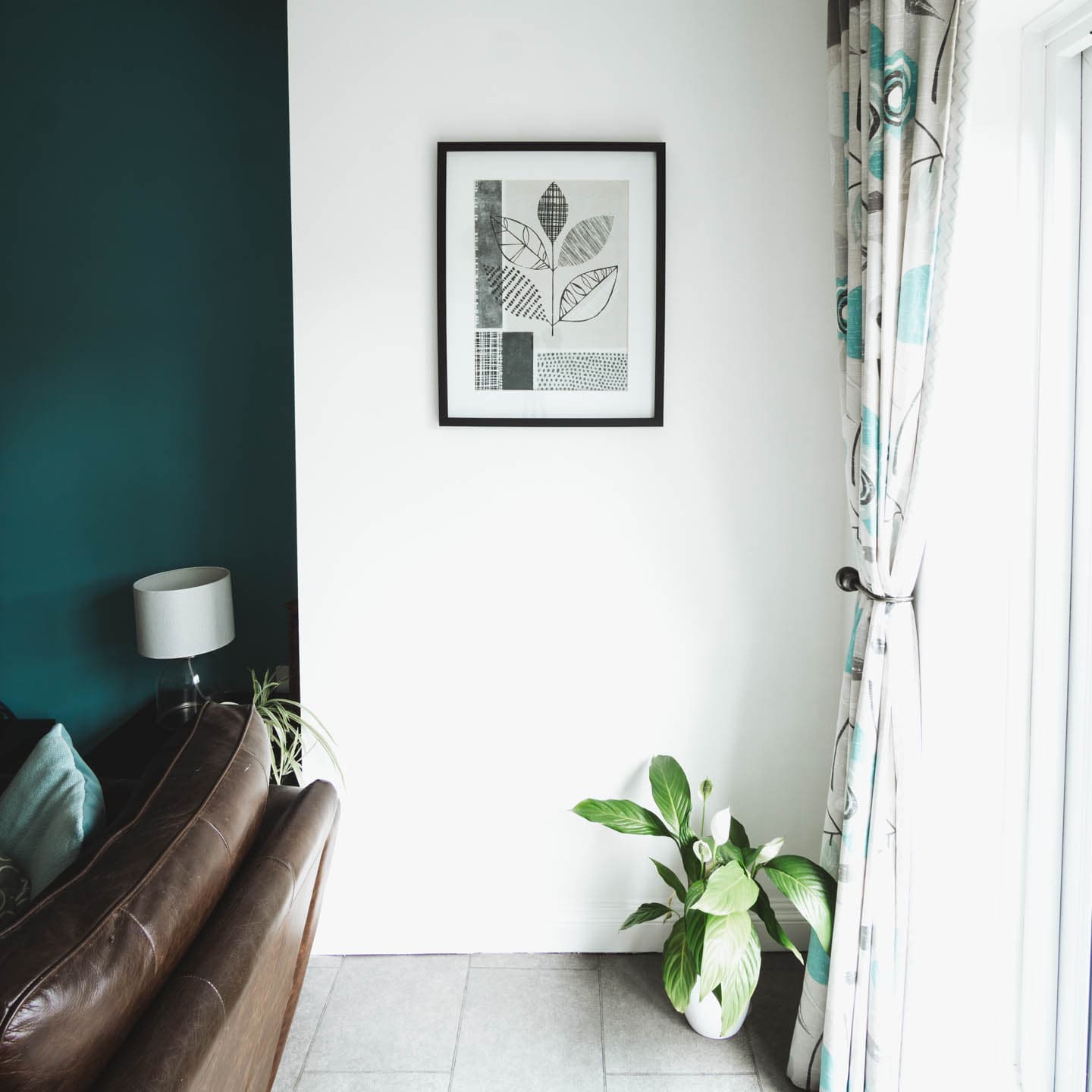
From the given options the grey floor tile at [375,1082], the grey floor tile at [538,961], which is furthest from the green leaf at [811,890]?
the grey floor tile at [375,1082]

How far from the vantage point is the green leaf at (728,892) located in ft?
5.23

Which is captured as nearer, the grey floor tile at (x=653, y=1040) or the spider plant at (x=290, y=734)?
the grey floor tile at (x=653, y=1040)

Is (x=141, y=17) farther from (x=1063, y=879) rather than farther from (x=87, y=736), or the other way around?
(x=1063, y=879)

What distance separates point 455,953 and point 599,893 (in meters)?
0.41

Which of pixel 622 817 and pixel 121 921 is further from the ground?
pixel 121 921

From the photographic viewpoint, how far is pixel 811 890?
1651mm

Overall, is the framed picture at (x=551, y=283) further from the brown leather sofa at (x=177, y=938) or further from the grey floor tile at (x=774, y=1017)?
the grey floor tile at (x=774, y=1017)

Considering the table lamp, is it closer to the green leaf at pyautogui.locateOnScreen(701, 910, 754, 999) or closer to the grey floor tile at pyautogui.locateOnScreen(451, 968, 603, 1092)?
the grey floor tile at pyautogui.locateOnScreen(451, 968, 603, 1092)

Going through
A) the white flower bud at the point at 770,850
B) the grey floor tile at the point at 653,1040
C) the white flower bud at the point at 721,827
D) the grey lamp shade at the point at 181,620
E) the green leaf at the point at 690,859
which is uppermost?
the grey lamp shade at the point at 181,620

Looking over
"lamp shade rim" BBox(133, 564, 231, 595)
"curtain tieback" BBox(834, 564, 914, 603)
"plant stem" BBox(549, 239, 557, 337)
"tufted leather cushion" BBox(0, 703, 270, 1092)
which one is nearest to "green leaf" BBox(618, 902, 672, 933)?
"curtain tieback" BBox(834, 564, 914, 603)

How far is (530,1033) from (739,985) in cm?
53

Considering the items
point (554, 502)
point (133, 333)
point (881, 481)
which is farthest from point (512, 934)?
point (133, 333)

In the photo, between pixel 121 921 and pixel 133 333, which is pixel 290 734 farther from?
pixel 133 333

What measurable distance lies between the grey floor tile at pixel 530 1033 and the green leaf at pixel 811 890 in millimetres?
557
